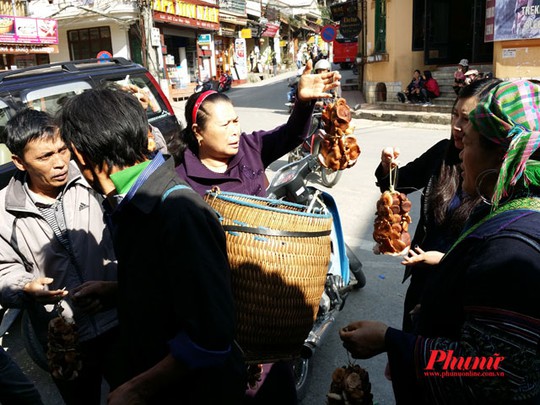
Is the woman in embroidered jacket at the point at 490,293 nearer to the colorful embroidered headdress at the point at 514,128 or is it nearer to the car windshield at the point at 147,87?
the colorful embroidered headdress at the point at 514,128

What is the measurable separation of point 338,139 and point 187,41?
27739 mm

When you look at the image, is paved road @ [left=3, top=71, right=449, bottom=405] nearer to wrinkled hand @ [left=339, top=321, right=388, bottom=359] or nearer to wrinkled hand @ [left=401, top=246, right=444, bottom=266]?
wrinkled hand @ [left=401, top=246, right=444, bottom=266]

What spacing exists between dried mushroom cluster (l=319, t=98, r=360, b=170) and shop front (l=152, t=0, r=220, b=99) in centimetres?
2227

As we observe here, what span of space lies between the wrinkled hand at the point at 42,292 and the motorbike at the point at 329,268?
126 cm

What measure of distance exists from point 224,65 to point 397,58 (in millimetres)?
18780

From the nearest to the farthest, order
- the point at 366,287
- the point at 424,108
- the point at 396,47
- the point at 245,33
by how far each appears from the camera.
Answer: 1. the point at 366,287
2. the point at 424,108
3. the point at 396,47
4. the point at 245,33

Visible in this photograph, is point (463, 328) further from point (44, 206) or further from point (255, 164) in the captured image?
point (44, 206)

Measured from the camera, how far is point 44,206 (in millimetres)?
2359

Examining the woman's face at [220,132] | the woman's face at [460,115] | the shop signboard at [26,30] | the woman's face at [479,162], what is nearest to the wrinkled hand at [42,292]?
the woman's face at [220,132]

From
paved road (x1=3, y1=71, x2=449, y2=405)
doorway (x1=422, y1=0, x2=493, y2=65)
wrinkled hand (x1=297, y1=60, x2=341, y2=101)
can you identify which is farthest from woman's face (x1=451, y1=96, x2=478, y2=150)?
doorway (x1=422, y1=0, x2=493, y2=65)

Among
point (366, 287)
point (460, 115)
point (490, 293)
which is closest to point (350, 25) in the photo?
point (366, 287)

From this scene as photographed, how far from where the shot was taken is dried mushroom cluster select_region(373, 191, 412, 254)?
2195 mm

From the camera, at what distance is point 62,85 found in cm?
472

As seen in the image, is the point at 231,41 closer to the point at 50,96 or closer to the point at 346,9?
the point at 346,9
